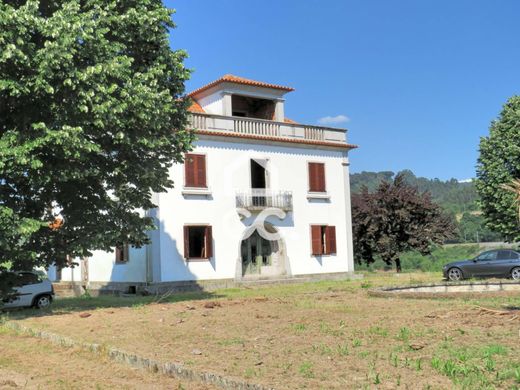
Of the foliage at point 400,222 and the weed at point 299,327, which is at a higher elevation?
the foliage at point 400,222

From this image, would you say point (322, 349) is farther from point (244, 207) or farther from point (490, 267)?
point (244, 207)

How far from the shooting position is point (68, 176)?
1387 centimetres

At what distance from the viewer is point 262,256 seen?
28.7m

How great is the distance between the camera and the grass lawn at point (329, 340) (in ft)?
20.4

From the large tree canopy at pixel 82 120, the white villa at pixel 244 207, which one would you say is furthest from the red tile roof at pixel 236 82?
the large tree canopy at pixel 82 120

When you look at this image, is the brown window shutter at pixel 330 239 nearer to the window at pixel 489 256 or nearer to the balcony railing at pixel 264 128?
the balcony railing at pixel 264 128

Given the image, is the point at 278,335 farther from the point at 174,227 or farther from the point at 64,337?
the point at 174,227

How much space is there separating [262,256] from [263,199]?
2.96 metres

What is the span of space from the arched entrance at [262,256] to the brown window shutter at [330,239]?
2763 millimetres

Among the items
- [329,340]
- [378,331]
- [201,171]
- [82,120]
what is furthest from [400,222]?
[329,340]

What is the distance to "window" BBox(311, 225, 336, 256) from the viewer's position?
96.5 ft

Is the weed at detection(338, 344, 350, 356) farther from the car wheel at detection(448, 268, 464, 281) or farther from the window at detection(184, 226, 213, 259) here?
the window at detection(184, 226, 213, 259)

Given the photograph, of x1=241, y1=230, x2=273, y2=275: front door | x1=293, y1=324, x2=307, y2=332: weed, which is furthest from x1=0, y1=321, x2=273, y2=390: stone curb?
x1=241, y1=230, x2=273, y2=275: front door

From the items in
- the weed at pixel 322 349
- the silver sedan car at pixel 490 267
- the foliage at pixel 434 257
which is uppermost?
the silver sedan car at pixel 490 267
